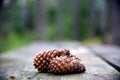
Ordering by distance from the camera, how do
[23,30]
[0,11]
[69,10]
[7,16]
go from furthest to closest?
1. [69,10]
2. [23,30]
3. [7,16]
4. [0,11]

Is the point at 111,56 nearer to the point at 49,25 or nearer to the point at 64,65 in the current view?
the point at 64,65

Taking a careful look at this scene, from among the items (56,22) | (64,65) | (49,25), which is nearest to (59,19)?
(56,22)

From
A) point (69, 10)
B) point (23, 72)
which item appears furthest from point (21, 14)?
point (23, 72)

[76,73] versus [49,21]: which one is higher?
[76,73]

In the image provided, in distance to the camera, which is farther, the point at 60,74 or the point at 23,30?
the point at 23,30

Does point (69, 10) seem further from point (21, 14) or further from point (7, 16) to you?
point (7, 16)

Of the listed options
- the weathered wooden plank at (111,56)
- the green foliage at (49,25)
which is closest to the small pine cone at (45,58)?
the weathered wooden plank at (111,56)

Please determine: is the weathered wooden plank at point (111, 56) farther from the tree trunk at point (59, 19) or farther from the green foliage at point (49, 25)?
the tree trunk at point (59, 19)
